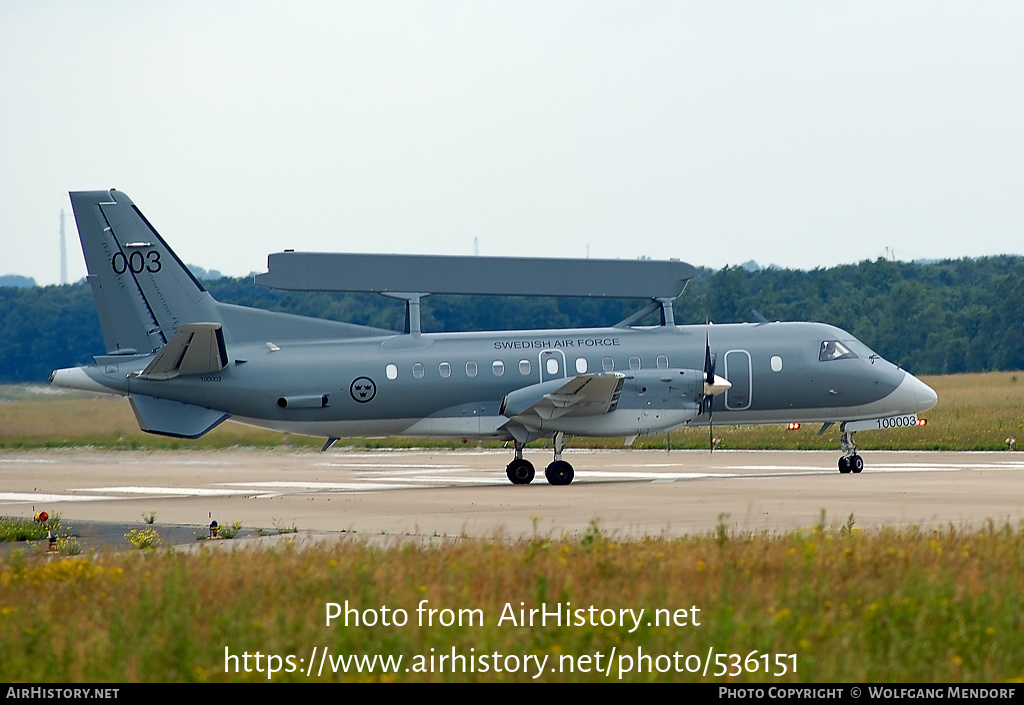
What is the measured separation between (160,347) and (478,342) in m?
7.25

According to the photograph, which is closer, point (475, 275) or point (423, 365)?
point (423, 365)

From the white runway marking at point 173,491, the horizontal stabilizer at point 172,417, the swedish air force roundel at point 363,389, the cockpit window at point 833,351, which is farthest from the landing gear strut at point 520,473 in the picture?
the cockpit window at point 833,351

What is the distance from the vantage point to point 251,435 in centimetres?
4359

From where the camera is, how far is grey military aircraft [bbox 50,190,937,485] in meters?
29.0

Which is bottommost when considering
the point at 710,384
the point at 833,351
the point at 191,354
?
the point at 710,384

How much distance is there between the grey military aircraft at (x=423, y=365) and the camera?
29.0m

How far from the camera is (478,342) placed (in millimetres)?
31016

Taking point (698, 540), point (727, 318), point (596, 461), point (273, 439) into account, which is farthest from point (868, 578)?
point (727, 318)

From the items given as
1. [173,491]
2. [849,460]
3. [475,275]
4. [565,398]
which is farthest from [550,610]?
[849,460]

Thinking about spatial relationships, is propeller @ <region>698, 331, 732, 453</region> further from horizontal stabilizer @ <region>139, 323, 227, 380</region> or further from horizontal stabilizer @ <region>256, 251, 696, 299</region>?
horizontal stabilizer @ <region>139, 323, 227, 380</region>

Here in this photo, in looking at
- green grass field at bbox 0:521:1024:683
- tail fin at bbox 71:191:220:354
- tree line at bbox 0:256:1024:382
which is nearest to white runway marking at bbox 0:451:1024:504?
tail fin at bbox 71:191:220:354

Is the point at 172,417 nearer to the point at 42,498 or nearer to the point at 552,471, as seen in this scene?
the point at 42,498

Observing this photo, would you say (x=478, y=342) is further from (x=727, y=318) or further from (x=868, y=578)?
(x=727, y=318)

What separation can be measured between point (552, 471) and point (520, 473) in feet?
3.08
